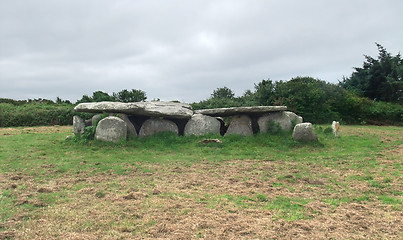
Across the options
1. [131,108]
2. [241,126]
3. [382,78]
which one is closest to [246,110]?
[241,126]

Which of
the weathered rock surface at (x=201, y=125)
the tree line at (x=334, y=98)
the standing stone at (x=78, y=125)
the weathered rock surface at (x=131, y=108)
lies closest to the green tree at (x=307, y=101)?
the tree line at (x=334, y=98)

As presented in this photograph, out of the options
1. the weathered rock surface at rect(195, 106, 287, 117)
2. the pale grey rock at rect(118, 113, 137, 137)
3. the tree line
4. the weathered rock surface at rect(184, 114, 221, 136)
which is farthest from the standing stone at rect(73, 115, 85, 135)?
the tree line

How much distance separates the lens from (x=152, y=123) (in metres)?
12.8

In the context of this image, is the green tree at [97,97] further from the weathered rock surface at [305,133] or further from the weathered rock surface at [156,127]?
the weathered rock surface at [305,133]

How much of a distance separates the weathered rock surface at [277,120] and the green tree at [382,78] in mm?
16367

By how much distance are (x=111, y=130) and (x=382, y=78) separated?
82.8ft

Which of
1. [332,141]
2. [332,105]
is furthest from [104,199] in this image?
[332,105]

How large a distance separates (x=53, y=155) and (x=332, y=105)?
19639 mm

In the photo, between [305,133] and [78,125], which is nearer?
[305,133]

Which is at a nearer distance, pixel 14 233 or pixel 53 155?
pixel 14 233

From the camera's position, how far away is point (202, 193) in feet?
18.0

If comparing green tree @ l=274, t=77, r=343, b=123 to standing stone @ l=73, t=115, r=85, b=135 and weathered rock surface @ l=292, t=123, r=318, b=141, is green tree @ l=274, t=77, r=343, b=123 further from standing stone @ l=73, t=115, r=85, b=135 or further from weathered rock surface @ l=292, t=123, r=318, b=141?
standing stone @ l=73, t=115, r=85, b=135

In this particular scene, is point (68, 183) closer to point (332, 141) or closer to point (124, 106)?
point (124, 106)

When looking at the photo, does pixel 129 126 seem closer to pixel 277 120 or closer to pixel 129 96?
pixel 277 120
